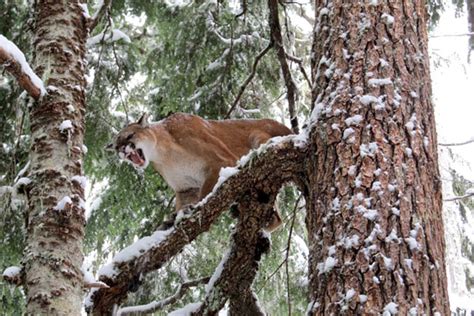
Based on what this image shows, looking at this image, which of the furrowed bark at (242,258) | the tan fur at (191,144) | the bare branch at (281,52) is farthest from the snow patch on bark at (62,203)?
the bare branch at (281,52)

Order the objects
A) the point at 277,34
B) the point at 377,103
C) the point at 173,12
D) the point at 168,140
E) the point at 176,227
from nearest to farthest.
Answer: the point at 377,103, the point at 176,227, the point at 277,34, the point at 168,140, the point at 173,12

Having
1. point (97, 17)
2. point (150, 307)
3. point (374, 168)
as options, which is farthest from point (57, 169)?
point (374, 168)

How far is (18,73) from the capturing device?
3654 mm

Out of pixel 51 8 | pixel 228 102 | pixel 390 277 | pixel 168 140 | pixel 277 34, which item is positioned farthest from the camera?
pixel 228 102

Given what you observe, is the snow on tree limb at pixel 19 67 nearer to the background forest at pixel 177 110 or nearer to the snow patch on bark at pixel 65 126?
the snow patch on bark at pixel 65 126

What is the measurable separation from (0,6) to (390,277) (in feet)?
15.1

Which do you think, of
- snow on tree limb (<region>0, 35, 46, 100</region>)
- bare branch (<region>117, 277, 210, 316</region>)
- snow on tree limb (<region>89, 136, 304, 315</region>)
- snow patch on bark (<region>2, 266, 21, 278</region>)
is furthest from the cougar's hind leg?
snow patch on bark (<region>2, 266, 21, 278</region>)

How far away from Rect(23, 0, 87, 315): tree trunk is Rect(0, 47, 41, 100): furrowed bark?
0.09 metres

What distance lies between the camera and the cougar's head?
5711 mm

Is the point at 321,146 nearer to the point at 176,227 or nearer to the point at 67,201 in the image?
the point at 176,227

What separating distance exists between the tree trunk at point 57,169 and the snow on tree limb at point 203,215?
294 mm

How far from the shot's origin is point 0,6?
19.9ft

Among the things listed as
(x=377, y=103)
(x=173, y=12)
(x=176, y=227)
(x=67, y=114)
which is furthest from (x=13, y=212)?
(x=377, y=103)

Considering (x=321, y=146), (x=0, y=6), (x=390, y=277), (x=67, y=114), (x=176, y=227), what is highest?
(x=0, y=6)
